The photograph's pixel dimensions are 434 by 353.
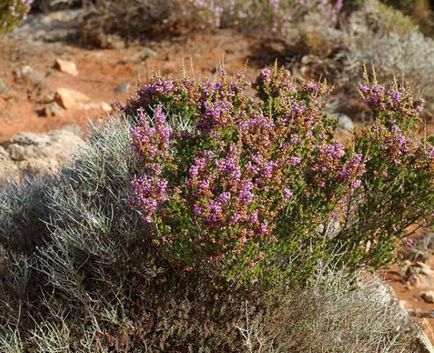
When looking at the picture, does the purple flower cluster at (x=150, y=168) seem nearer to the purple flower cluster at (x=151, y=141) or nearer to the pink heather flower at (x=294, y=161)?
the purple flower cluster at (x=151, y=141)

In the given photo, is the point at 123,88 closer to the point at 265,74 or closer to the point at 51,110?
the point at 51,110

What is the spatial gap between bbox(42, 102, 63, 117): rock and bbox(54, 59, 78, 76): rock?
1479mm

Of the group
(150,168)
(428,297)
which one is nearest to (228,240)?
(150,168)

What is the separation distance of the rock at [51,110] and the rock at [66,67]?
4.85ft

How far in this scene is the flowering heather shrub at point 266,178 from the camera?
2.81 metres

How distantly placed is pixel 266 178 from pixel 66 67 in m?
7.12

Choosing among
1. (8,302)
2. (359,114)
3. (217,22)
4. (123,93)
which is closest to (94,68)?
(123,93)

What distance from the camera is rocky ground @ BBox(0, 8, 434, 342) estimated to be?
5.80m

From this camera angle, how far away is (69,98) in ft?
26.9

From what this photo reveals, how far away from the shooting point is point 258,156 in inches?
118

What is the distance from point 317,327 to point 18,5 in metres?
7.40

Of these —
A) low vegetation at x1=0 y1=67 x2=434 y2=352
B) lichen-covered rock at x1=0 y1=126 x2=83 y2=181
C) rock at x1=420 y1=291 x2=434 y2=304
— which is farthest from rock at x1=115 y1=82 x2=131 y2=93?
rock at x1=420 y1=291 x2=434 y2=304

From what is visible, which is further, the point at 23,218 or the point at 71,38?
the point at 71,38

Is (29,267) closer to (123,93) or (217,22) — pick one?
(123,93)
